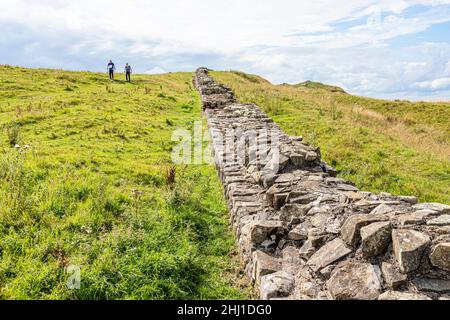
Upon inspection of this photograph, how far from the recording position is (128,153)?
13.0 metres

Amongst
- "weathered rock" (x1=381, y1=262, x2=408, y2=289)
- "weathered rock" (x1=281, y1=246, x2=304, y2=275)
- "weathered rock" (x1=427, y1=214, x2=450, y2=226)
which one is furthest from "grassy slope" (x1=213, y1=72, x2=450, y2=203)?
"weathered rock" (x1=381, y1=262, x2=408, y2=289)

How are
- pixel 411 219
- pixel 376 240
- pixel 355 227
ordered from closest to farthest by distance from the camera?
pixel 376 240 < pixel 411 219 < pixel 355 227

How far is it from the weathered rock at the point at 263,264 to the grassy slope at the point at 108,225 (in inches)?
19.9

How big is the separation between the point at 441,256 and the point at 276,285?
195cm

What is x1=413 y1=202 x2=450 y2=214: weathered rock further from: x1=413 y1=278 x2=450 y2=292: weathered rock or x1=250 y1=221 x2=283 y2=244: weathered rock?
x1=250 y1=221 x2=283 y2=244: weathered rock

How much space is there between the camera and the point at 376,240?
15.1 feet

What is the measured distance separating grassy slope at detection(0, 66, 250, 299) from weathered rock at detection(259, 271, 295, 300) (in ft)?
2.62

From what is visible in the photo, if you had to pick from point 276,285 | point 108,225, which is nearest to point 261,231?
point 276,285

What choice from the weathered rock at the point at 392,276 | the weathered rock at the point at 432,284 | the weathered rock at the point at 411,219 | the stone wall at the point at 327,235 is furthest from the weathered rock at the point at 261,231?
the weathered rock at the point at 432,284

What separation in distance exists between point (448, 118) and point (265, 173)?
34814mm

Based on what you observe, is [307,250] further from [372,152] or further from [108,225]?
[372,152]

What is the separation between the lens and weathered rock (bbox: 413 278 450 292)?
3968 millimetres
